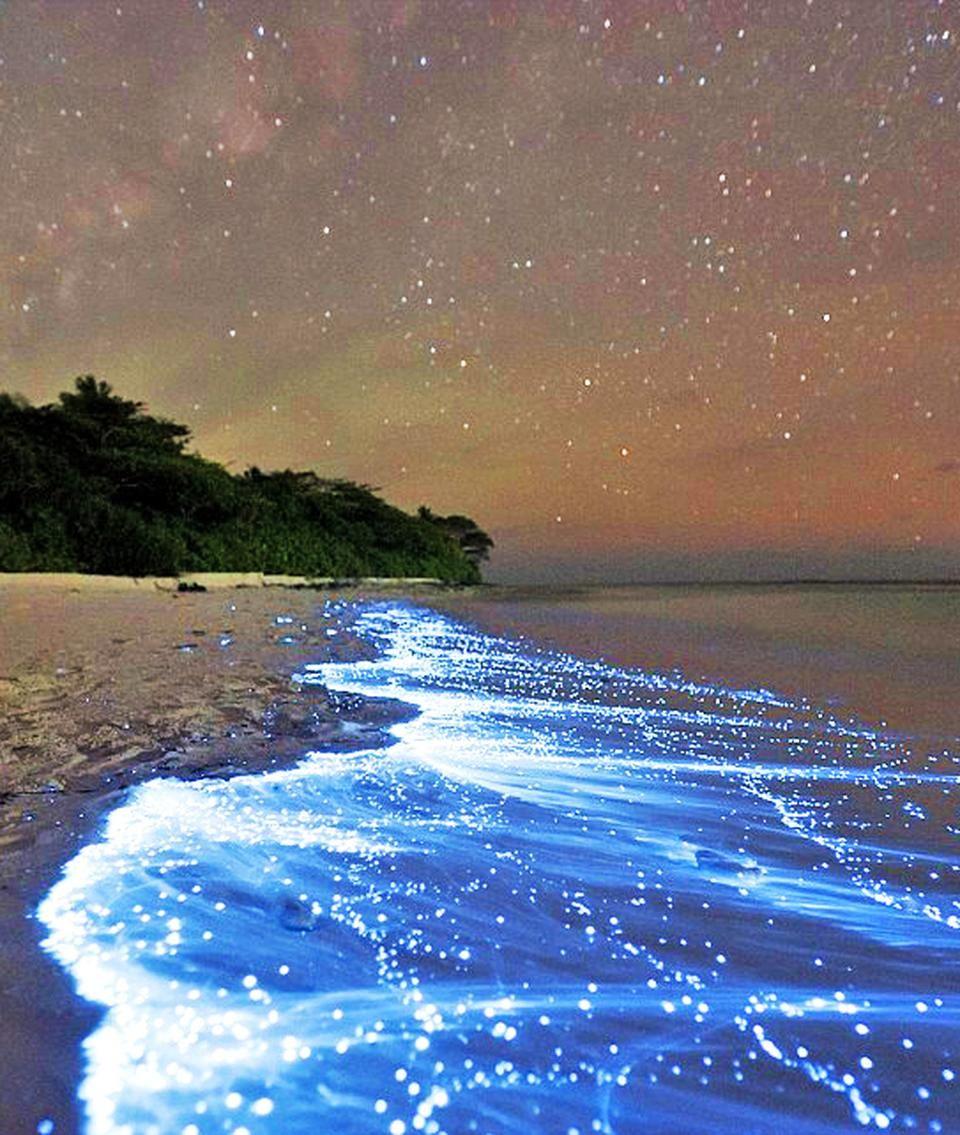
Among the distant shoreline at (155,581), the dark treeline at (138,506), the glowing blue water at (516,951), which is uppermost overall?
the dark treeline at (138,506)

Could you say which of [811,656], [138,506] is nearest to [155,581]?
[138,506]

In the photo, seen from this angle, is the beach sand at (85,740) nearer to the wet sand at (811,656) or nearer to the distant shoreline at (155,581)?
the wet sand at (811,656)

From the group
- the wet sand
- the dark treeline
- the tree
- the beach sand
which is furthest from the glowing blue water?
the tree

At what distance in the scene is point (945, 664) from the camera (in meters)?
7.46

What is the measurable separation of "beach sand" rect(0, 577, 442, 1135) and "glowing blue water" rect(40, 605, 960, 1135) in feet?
0.22

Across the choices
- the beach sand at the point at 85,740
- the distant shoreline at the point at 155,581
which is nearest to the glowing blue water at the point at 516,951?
the beach sand at the point at 85,740

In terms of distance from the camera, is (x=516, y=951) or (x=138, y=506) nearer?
(x=516, y=951)

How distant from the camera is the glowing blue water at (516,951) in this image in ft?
3.54

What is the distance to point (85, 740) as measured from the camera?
3.08m

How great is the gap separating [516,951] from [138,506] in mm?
30633

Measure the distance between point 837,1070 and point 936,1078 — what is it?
0.15m

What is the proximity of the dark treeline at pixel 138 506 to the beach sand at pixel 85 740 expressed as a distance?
15.4 metres

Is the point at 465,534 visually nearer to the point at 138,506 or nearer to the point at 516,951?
the point at 138,506

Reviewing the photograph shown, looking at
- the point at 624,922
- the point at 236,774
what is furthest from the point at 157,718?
the point at 624,922
